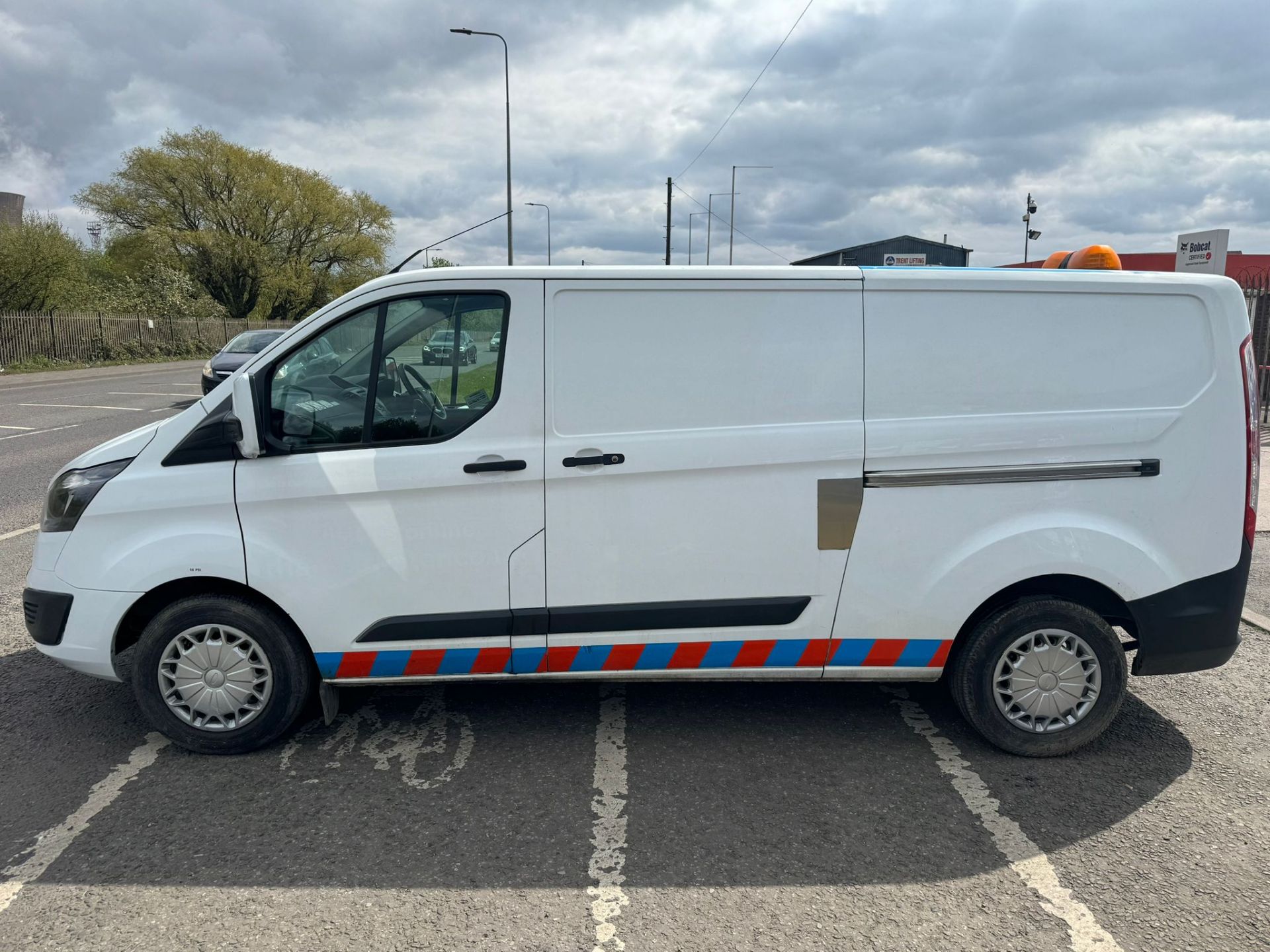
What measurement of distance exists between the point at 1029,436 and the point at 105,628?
11.8 ft

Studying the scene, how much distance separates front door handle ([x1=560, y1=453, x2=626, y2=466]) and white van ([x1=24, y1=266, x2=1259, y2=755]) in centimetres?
3

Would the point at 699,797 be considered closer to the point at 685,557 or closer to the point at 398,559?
the point at 685,557

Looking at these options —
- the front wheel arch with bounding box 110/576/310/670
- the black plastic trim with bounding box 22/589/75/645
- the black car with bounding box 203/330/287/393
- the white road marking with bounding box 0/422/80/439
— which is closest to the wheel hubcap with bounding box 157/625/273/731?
the front wheel arch with bounding box 110/576/310/670

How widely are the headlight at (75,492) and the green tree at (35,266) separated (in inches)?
1266

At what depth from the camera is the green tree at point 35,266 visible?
29.5 meters

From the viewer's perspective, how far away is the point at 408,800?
3.26 meters

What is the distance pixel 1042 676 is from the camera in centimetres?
356

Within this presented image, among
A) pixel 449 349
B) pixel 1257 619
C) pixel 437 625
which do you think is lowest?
pixel 1257 619

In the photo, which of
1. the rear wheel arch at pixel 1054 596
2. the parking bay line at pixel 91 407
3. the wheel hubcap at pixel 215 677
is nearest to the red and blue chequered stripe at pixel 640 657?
the rear wheel arch at pixel 1054 596

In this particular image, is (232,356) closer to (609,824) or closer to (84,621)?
(84,621)

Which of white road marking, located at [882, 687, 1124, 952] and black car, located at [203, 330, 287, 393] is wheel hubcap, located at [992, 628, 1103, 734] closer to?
white road marking, located at [882, 687, 1124, 952]

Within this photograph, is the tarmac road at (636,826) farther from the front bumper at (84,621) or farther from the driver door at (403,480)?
the driver door at (403,480)

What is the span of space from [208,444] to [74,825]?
1.39m

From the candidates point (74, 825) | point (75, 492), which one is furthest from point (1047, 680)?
point (75, 492)
